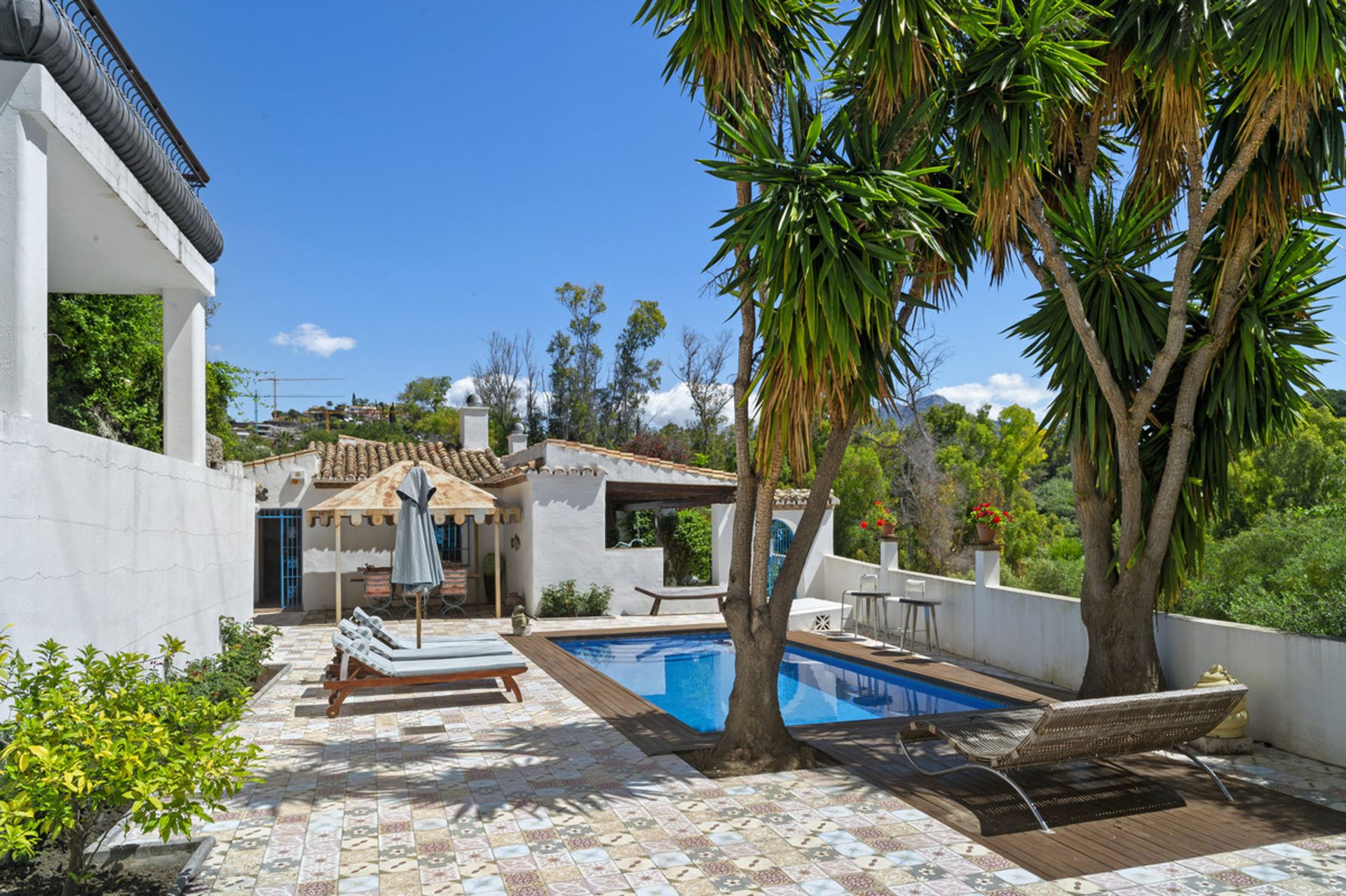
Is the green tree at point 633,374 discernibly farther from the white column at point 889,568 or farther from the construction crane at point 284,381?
the white column at point 889,568

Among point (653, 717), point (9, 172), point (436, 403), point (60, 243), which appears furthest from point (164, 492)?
point (436, 403)

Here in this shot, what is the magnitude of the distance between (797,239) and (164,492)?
22.7ft

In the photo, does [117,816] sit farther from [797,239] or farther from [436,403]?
[436,403]

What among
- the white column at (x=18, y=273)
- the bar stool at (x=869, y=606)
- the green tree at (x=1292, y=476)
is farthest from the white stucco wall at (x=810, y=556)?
the white column at (x=18, y=273)

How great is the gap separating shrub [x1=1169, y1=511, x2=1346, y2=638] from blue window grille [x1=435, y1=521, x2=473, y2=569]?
15.0 metres

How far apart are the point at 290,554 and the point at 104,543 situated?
13.6 m

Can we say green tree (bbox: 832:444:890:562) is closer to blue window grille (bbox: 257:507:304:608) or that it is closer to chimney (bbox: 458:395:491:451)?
chimney (bbox: 458:395:491:451)

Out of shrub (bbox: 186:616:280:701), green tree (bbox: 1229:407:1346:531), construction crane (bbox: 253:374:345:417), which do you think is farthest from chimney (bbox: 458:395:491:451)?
construction crane (bbox: 253:374:345:417)

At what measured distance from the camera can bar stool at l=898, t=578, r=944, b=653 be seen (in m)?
12.9

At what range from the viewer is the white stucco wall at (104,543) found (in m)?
5.80

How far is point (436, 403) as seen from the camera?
203 feet

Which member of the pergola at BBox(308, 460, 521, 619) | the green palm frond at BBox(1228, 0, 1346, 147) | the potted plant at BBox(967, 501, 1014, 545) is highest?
the green palm frond at BBox(1228, 0, 1346, 147)

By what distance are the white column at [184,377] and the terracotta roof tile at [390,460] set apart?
8.22 meters

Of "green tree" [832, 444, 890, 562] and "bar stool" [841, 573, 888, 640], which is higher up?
"green tree" [832, 444, 890, 562]
